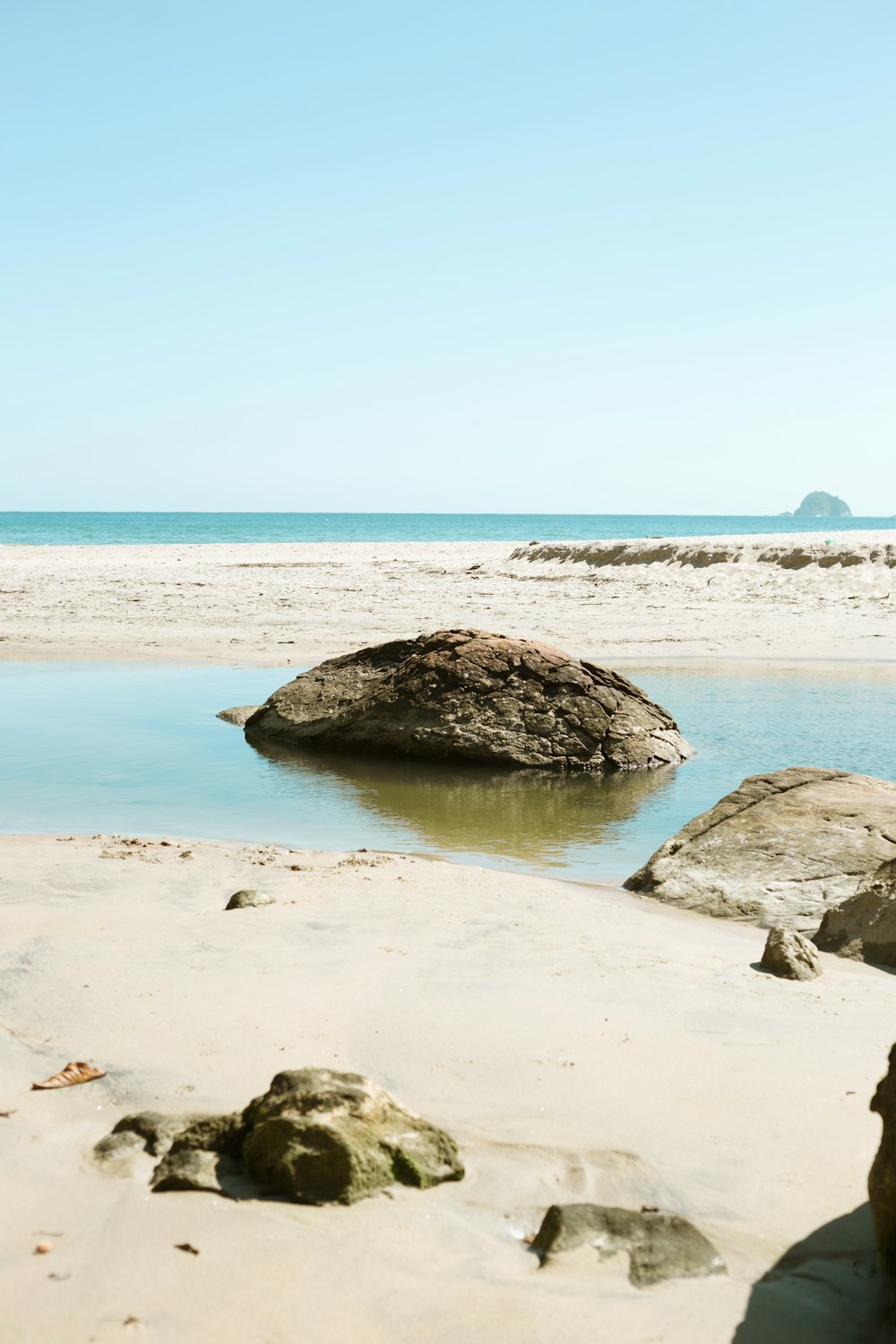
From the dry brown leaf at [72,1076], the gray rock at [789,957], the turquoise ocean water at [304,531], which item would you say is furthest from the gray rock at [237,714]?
the turquoise ocean water at [304,531]

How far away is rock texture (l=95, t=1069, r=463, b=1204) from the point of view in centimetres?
268

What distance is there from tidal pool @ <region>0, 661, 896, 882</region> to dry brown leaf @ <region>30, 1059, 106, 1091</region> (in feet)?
11.9

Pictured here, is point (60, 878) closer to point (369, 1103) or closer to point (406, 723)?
point (369, 1103)

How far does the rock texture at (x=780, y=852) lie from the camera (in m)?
5.69

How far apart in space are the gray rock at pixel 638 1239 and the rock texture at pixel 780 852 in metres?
2.99

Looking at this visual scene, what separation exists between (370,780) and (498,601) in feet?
45.1

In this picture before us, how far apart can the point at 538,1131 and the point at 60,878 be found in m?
3.27

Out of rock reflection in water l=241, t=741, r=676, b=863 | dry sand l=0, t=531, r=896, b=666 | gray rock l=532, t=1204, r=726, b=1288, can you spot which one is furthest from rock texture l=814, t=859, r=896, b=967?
dry sand l=0, t=531, r=896, b=666

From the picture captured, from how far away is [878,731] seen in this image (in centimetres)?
1056

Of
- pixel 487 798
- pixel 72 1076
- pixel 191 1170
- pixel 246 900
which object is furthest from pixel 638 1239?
pixel 487 798

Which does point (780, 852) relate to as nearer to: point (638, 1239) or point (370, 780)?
point (638, 1239)

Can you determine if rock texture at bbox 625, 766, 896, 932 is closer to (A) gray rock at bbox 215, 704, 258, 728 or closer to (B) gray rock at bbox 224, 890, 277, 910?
(B) gray rock at bbox 224, 890, 277, 910

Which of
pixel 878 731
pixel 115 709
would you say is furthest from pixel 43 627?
pixel 878 731

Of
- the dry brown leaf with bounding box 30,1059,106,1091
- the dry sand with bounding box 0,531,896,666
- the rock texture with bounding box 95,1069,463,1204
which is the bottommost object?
the dry brown leaf with bounding box 30,1059,106,1091
